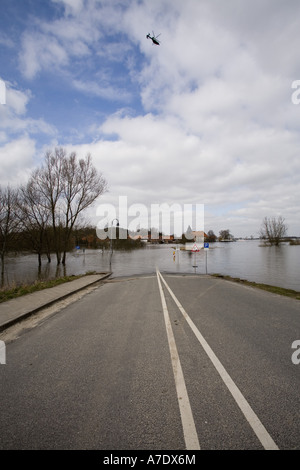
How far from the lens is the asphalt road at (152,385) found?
202 cm

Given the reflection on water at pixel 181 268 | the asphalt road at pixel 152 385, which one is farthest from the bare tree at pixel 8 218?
the asphalt road at pixel 152 385

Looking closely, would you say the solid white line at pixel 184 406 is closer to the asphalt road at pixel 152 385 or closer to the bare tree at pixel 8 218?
the asphalt road at pixel 152 385

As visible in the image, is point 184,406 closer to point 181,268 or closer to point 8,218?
point 181,268

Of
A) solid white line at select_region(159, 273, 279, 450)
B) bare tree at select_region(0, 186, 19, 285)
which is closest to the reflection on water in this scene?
bare tree at select_region(0, 186, 19, 285)

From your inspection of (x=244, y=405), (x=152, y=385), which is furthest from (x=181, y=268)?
(x=244, y=405)

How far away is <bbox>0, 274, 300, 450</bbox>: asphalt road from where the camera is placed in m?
2.02

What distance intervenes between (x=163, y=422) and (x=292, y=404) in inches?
60.7

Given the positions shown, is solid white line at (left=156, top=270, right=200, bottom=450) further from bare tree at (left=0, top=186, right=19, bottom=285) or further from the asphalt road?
bare tree at (left=0, top=186, right=19, bottom=285)

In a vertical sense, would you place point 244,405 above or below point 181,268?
above

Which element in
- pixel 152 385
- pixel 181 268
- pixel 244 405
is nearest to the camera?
pixel 244 405

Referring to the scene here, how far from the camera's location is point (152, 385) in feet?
9.21

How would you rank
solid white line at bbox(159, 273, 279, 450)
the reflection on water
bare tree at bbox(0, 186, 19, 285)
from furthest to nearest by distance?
bare tree at bbox(0, 186, 19, 285) → the reflection on water → solid white line at bbox(159, 273, 279, 450)

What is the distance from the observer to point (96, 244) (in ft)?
304

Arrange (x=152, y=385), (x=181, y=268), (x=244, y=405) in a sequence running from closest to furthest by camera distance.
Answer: (x=244, y=405)
(x=152, y=385)
(x=181, y=268)
